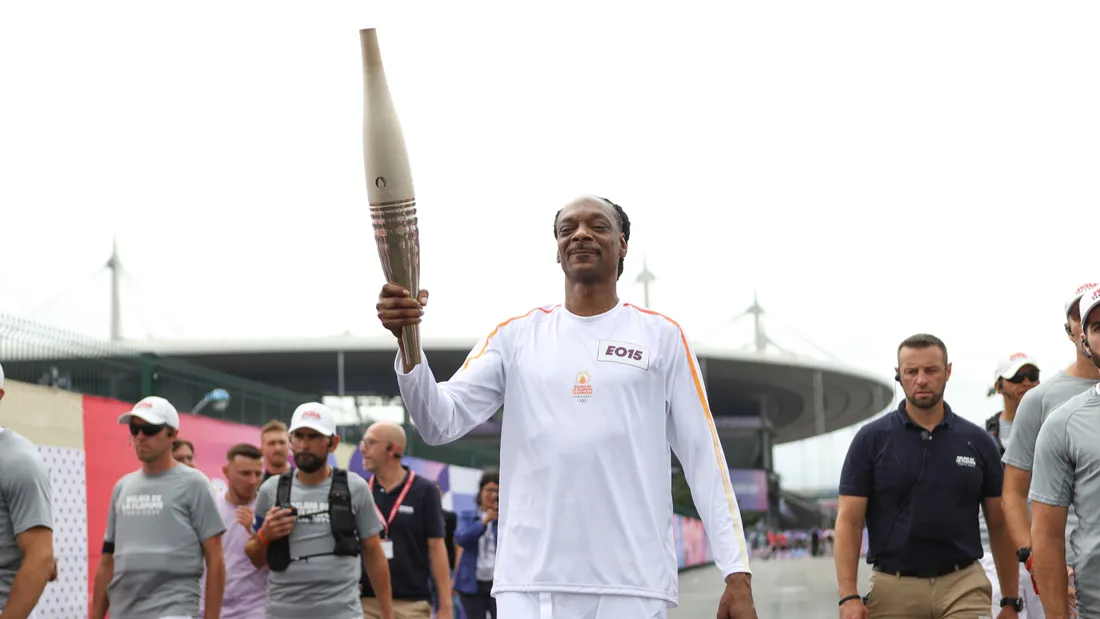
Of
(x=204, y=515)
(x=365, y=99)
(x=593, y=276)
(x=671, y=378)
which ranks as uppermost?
(x=365, y=99)

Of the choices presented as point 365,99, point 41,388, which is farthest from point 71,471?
point 365,99

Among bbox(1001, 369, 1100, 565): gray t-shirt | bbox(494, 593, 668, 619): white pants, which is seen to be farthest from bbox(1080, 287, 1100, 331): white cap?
bbox(494, 593, 668, 619): white pants

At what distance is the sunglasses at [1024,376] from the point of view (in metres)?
8.26

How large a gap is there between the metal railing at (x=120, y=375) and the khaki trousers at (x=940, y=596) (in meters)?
7.85

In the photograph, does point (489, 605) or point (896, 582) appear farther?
point (489, 605)

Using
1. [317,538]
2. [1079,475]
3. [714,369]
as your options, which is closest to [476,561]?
[317,538]

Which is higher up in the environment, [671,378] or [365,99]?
[365,99]

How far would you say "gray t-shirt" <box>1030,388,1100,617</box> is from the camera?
4910 mm

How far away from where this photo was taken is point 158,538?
7.49 metres

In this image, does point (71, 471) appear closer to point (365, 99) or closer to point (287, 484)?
point (287, 484)

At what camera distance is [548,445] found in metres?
4.18

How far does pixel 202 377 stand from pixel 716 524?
13.2 metres

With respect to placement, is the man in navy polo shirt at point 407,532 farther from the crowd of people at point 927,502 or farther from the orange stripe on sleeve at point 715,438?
the orange stripe on sleeve at point 715,438

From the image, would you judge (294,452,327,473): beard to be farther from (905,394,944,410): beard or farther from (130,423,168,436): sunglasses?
(905,394,944,410): beard
